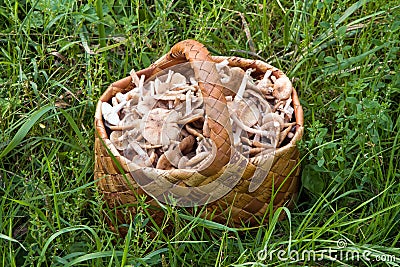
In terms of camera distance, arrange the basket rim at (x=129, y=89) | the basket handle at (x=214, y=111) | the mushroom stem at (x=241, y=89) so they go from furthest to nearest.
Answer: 1. the mushroom stem at (x=241, y=89)
2. the basket rim at (x=129, y=89)
3. the basket handle at (x=214, y=111)

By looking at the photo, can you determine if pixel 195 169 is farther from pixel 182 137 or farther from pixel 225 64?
pixel 225 64

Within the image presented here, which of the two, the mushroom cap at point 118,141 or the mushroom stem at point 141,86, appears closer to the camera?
the mushroom cap at point 118,141

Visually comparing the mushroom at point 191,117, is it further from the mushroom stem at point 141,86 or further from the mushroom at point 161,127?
the mushroom stem at point 141,86

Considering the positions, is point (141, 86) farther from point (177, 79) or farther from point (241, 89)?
point (241, 89)

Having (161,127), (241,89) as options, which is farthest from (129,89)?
(241,89)

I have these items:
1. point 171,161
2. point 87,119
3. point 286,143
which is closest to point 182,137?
point 171,161

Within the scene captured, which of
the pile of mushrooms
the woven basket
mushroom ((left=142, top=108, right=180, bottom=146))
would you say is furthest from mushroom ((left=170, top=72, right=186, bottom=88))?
the woven basket


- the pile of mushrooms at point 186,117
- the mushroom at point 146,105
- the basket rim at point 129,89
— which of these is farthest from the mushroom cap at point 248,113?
the mushroom at point 146,105
